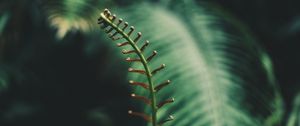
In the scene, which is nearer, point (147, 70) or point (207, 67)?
point (147, 70)

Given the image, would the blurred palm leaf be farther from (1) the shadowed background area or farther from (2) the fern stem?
(2) the fern stem

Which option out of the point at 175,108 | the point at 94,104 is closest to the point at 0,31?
the point at 94,104

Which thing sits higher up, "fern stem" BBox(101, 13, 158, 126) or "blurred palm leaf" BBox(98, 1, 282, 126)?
"blurred palm leaf" BBox(98, 1, 282, 126)

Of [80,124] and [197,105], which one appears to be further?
[80,124]

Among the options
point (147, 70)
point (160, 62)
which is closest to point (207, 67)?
point (160, 62)

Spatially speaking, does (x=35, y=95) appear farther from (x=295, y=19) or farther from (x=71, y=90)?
(x=295, y=19)

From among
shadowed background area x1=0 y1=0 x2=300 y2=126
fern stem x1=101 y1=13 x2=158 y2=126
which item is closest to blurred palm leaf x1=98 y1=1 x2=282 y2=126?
shadowed background area x1=0 y1=0 x2=300 y2=126

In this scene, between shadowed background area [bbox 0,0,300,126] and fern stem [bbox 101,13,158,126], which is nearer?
fern stem [bbox 101,13,158,126]

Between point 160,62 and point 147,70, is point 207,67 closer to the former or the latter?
point 160,62
